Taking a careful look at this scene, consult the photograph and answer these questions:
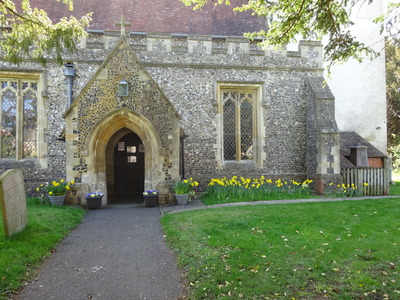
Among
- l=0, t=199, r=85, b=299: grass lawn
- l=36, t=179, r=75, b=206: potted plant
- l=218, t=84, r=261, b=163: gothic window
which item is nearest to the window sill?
l=218, t=84, r=261, b=163: gothic window

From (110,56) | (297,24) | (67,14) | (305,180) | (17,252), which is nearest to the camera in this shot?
(17,252)

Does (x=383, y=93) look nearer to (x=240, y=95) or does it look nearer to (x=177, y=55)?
(x=240, y=95)

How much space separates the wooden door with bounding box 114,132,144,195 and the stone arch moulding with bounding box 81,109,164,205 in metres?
3.01

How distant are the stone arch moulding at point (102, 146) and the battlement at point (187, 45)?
3.70 m

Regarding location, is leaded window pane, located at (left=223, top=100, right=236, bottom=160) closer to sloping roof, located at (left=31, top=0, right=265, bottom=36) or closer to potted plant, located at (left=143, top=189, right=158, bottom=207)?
sloping roof, located at (left=31, top=0, right=265, bottom=36)

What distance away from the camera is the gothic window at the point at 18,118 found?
1032 cm

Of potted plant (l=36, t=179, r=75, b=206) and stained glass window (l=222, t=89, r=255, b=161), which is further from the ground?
stained glass window (l=222, t=89, r=255, b=161)

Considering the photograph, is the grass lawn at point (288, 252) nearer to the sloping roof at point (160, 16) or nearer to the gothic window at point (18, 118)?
the gothic window at point (18, 118)

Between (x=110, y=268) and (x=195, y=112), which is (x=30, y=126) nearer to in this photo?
(x=195, y=112)

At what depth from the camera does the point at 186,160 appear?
35.8ft

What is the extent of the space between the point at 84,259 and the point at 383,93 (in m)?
17.3

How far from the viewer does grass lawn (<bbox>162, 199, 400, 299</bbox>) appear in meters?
3.29

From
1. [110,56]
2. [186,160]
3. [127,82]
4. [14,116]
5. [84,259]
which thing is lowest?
[84,259]

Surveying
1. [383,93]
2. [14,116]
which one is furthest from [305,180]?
[14,116]
